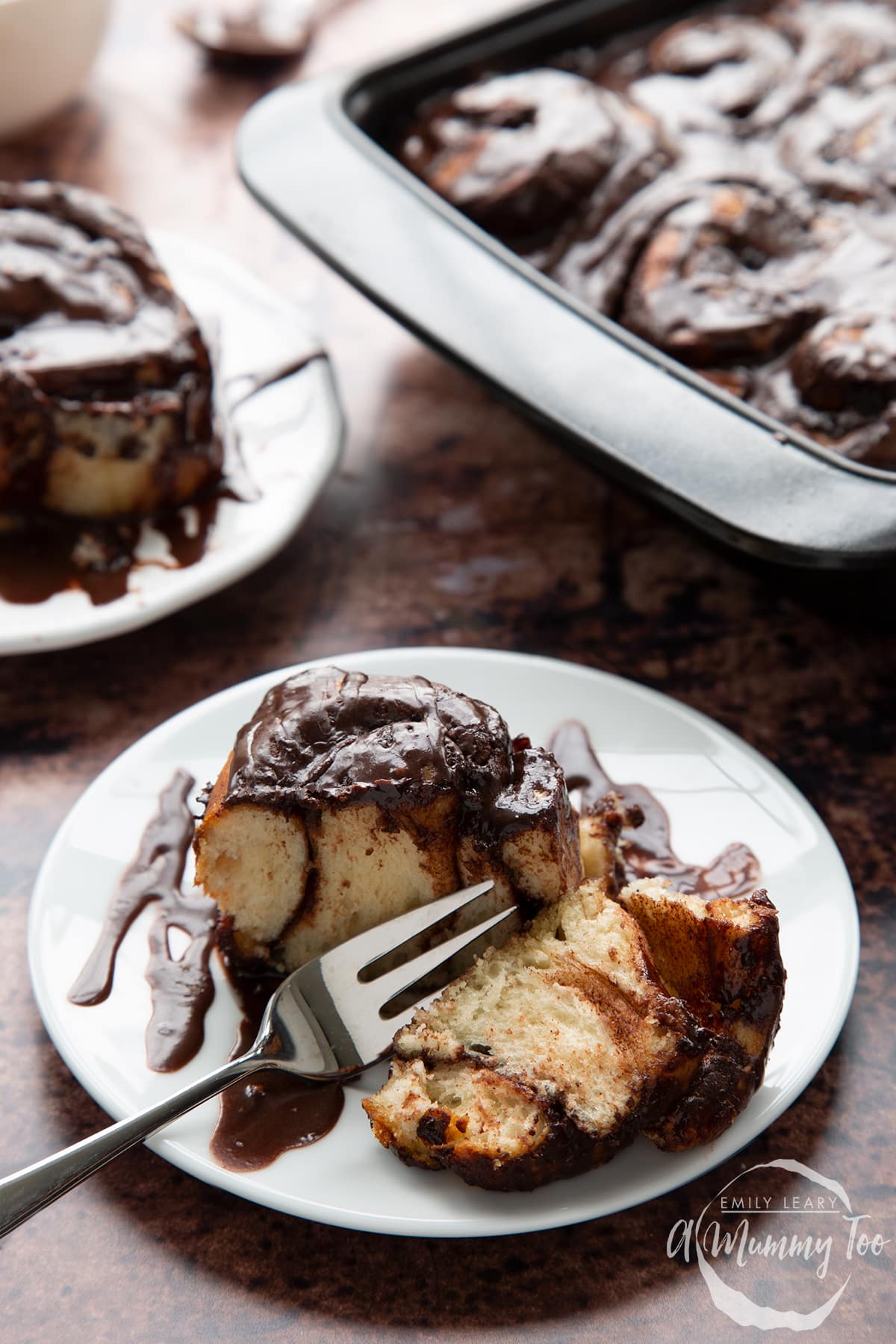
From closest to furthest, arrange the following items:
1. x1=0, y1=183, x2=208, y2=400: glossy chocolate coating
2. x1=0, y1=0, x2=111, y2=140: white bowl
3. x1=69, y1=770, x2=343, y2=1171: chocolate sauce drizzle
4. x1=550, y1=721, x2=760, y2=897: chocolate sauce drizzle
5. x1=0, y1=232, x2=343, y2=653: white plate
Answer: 1. x1=69, y1=770, x2=343, y2=1171: chocolate sauce drizzle
2. x1=550, y1=721, x2=760, y2=897: chocolate sauce drizzle
3. x1=0, y1=232, x2=343, y2=653: white plate
4. x1=0, y1=183, x2=208, y2=400: glossy chocolate coating
5. x1=0, y1=0, x2=111, y2=140: white bowl

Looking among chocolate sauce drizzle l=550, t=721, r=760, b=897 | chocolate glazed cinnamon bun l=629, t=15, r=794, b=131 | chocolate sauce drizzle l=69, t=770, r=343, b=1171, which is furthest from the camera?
chocolate glazed cinnamon bun l=629, t=15, r=794, b=131

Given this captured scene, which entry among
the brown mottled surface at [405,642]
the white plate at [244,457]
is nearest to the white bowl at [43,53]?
the brown mottled surface at [405,642]

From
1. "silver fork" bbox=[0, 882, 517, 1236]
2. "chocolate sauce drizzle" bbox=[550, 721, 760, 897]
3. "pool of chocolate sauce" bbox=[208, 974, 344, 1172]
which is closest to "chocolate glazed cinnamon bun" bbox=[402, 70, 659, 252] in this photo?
"chocolate sauce drizzle" bbox=[550, 721, 760, 897]

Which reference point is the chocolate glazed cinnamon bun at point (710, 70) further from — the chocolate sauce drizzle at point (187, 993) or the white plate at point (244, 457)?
the chocolate sauce drizzle at point (187, 993)

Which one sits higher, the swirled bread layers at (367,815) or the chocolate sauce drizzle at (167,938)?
the swirled bread layers at (367,815)

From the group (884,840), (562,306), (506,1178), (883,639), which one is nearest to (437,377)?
(562,306)

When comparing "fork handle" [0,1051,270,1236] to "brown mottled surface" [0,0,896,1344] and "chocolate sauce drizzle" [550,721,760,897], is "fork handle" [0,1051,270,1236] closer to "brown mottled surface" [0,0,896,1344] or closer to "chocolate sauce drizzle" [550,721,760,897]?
"brown mottled surface" [0,0,896,1344]
